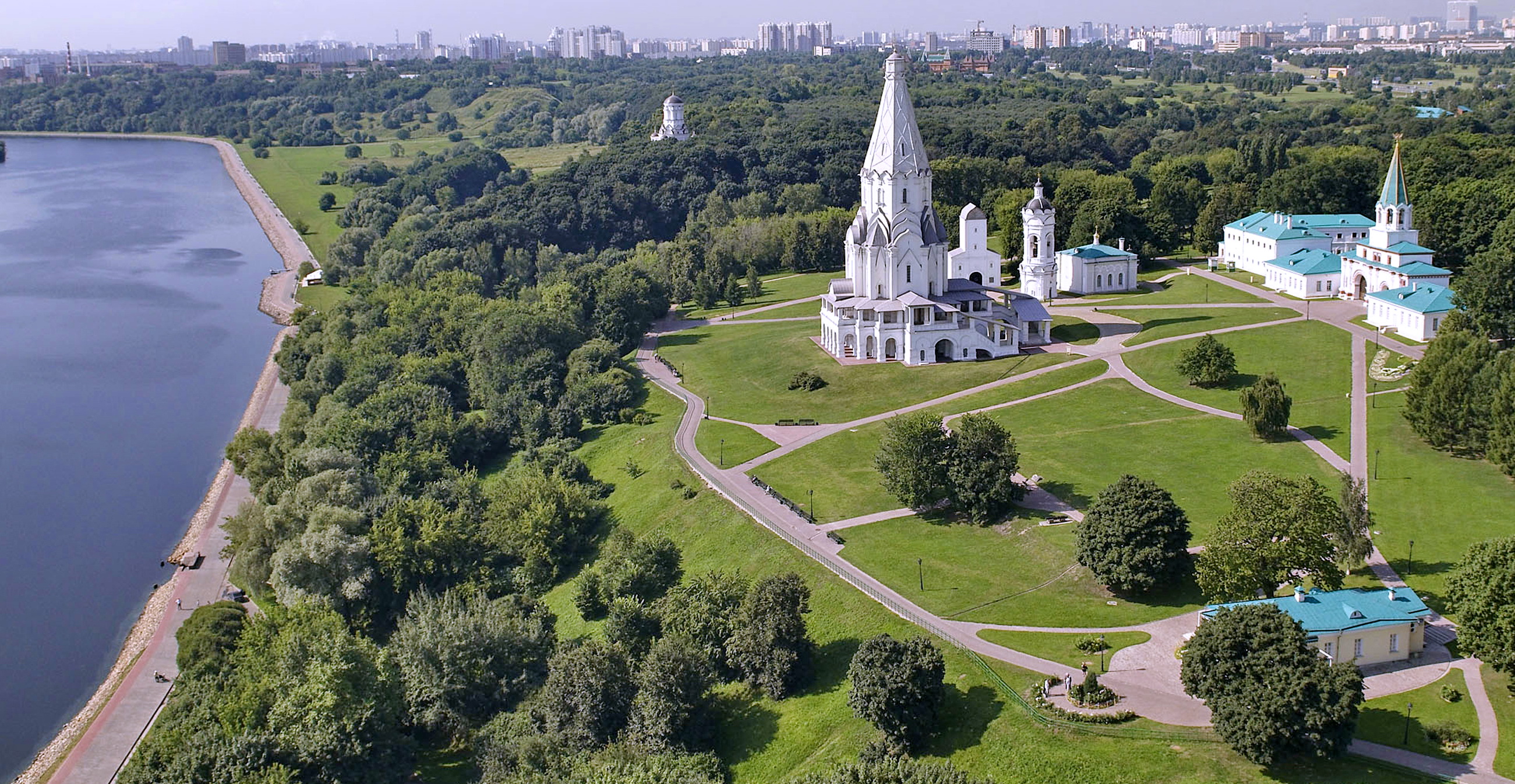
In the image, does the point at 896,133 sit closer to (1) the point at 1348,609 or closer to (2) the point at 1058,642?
(2) the point at 1058,642

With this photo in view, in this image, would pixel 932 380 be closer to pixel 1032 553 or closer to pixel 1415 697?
pixel 1032 553

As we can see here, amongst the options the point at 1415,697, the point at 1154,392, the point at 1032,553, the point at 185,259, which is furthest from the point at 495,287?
the point at 1415,697

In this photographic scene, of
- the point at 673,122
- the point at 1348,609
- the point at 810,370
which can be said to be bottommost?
the point at 1348,609

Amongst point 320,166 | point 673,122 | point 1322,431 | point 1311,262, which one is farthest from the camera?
point 320,166

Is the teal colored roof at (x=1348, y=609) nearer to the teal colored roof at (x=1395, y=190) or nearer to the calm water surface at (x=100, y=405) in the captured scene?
the calm water surface at (x=100, y=405)

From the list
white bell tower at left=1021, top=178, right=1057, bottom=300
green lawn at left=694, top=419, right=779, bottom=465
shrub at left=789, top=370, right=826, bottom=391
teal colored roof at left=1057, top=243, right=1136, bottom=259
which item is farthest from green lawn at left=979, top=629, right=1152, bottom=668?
teal colored roof at left=1057, top=243, right=1136, bottom=259

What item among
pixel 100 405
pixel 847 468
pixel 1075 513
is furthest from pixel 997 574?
pixel 100 405
